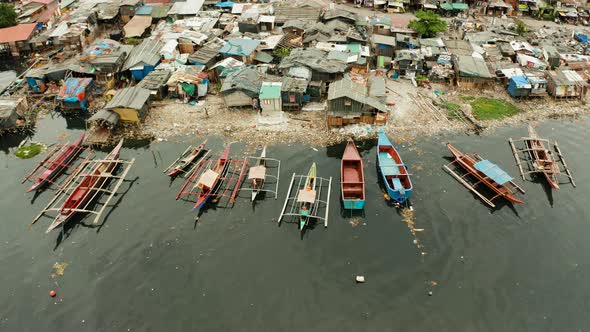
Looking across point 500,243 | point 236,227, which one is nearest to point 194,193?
point 236,227

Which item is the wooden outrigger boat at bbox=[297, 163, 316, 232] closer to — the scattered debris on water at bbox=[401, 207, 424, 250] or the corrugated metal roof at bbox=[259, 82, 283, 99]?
the scattered debris on water at bbox=[401, 207, 424, 250]

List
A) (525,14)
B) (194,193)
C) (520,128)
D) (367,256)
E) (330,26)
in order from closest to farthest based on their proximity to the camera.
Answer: (367,256) → (194,193) → (520,128) → (330,26) → (525,14)

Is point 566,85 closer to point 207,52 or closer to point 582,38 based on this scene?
point 582,38

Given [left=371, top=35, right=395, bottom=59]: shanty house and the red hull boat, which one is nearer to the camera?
the red hull boat

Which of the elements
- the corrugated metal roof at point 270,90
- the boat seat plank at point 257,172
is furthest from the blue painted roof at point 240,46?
the boat seat plank at point 257,172

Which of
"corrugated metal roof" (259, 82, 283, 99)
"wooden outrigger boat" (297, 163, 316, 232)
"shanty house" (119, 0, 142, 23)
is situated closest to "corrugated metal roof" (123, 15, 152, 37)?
"shanty house" (119, 0, 142, 23)

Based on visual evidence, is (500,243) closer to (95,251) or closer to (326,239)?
(326,239)
